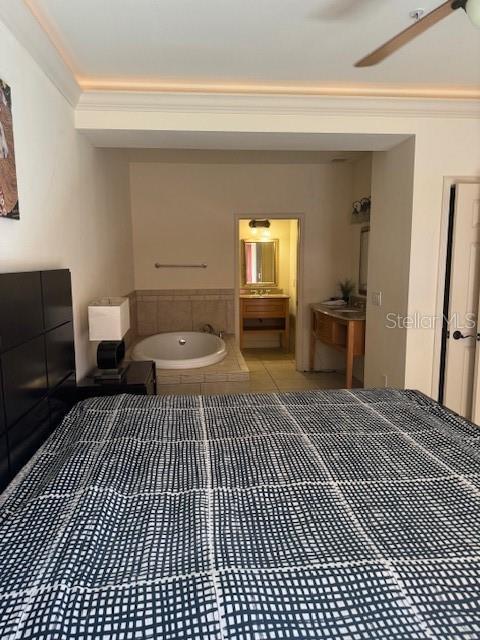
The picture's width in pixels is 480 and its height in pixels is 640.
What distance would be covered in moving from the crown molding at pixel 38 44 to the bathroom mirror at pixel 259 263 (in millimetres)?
4329

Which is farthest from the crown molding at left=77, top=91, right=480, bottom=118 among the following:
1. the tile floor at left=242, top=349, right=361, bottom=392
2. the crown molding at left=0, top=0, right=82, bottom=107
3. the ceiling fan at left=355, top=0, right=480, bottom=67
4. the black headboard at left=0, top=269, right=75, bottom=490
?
the tile floor at left=242, top=349, right=361, bottom=392

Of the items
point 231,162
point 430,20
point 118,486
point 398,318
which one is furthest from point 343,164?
point 118,486

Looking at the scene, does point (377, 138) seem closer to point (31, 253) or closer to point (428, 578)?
point (31, 253)

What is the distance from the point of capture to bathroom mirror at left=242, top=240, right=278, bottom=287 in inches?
261

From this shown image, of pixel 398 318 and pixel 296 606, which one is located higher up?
pixel 398 318

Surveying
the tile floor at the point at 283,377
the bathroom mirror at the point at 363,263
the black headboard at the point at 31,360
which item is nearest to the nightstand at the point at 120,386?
the black headboard at the point at 31,360

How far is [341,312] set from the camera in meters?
4.32

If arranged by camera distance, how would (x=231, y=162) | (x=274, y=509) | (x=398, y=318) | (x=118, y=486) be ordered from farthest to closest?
(x=231, y=162)
(x=398, y=318)
(x=118, y=486)
(x=274, y=509)

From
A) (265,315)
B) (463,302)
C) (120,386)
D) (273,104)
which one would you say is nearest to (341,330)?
(463,302)

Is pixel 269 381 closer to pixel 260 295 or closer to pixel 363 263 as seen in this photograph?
pixel 363 263

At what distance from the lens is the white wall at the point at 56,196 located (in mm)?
1759

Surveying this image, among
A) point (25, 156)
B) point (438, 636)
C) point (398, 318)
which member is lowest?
point (438, 636)

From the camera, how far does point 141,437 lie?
168 cm

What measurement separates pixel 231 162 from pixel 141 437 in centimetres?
393
